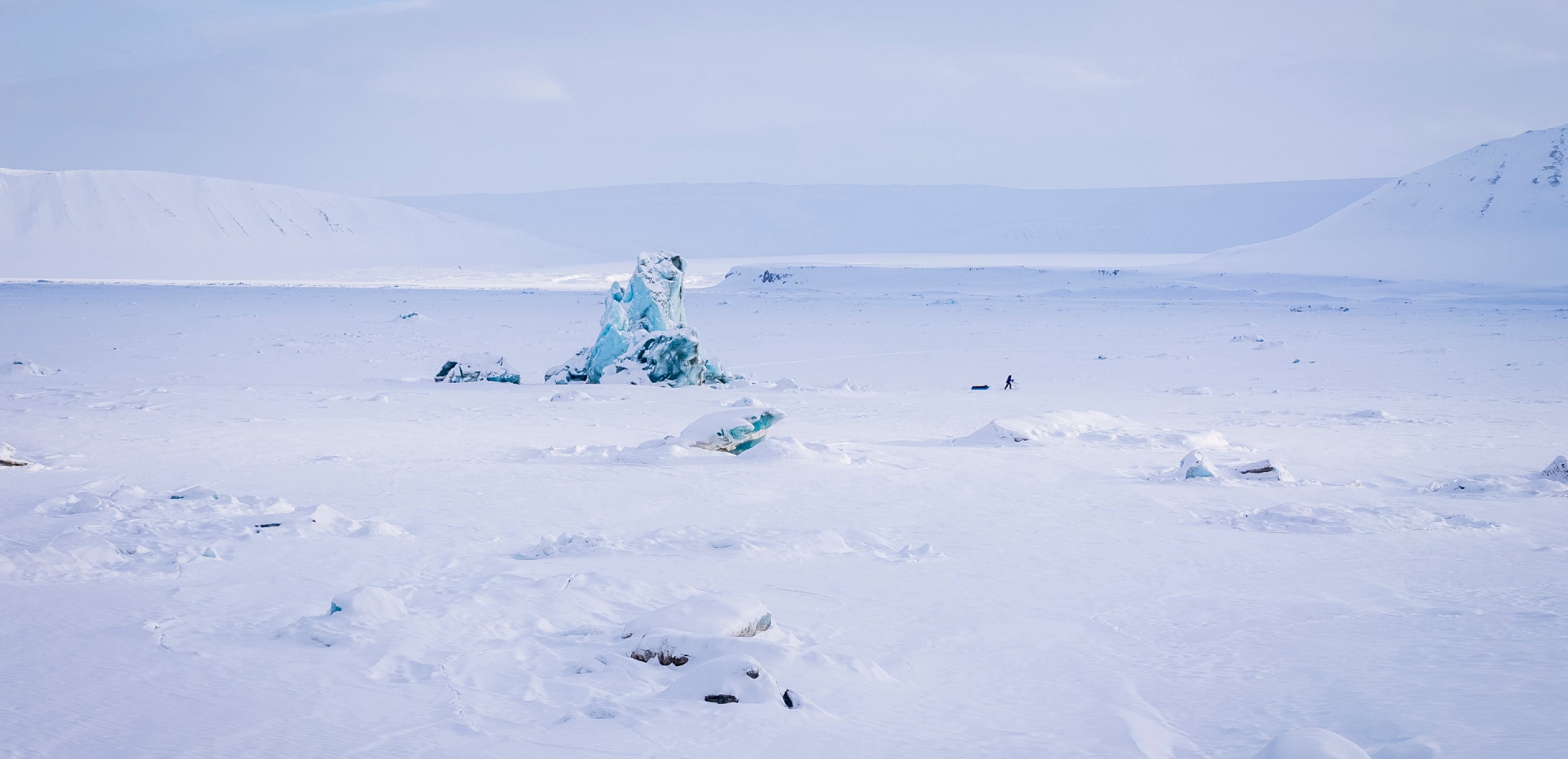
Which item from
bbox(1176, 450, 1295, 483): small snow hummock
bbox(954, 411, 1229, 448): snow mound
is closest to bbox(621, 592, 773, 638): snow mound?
bbox(1176, 450, 1295, 483): small snow hummock

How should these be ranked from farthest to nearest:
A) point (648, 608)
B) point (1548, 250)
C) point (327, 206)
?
point (327, 206) → point (1548, 250) → point (648, 608)

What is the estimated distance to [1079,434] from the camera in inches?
333

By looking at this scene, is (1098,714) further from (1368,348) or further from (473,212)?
(473,212)

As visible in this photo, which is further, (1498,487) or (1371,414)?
(1371,414)

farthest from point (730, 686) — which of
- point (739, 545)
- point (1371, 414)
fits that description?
point (1371, 414)

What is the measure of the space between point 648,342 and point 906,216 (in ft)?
345

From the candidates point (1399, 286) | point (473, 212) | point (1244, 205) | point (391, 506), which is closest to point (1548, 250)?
point (1399, 286)

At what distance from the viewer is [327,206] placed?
91.2 m

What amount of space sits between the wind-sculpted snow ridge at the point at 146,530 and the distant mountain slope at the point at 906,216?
9289 centimetres

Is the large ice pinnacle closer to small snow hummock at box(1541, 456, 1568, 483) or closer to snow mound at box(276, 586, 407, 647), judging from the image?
small snow hummock at box(1541, 456, 1568, 483)

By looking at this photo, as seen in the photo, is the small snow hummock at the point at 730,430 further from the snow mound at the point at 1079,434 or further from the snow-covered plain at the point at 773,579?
the snow mound at the point at 1079,434

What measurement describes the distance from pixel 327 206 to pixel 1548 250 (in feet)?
264

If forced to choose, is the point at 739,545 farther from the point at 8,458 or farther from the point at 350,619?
the point at 8,458

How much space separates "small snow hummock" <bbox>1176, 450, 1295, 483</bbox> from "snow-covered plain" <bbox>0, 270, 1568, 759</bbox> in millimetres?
122
